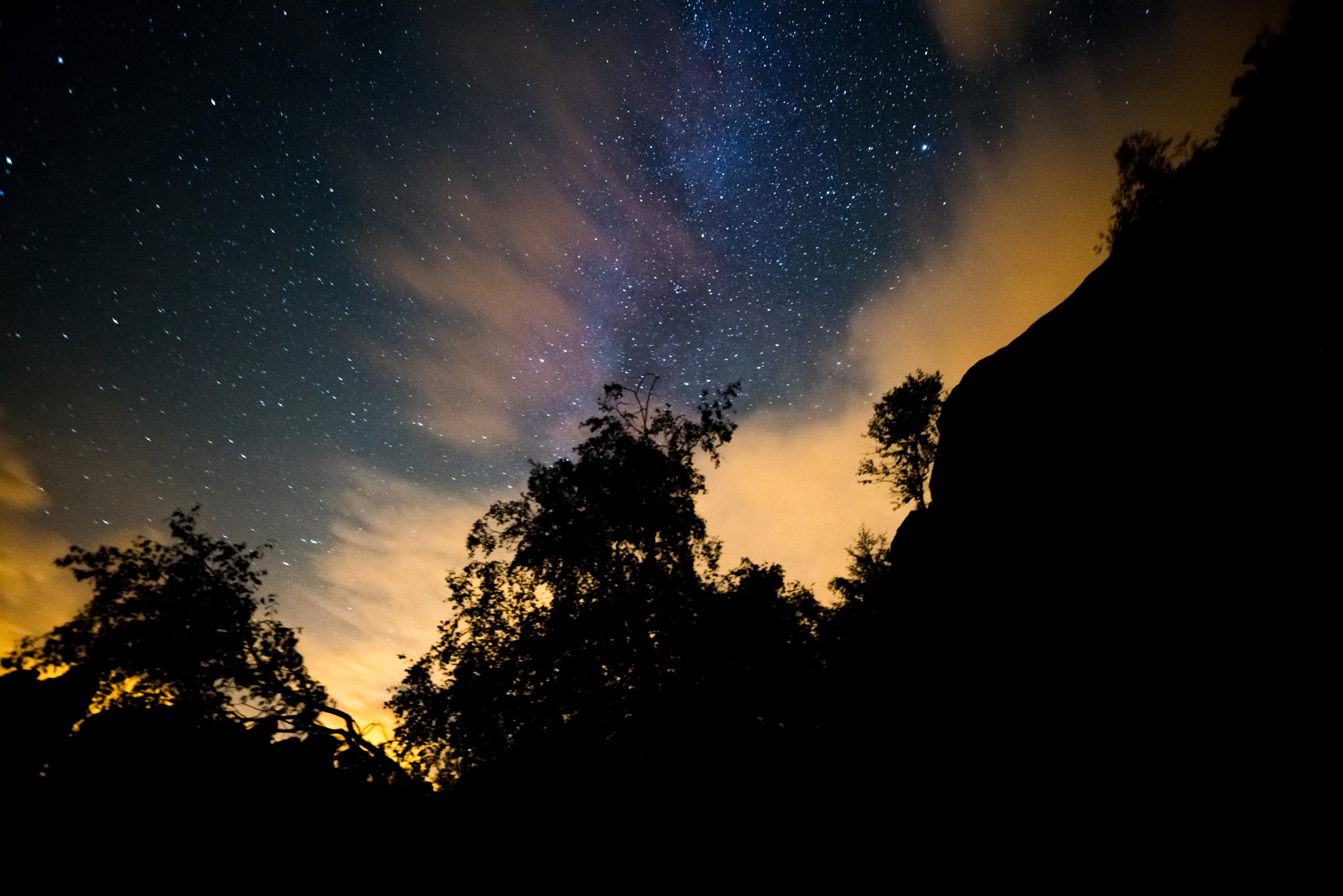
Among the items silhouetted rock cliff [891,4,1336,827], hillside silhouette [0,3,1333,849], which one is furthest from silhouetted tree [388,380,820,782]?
silhouetted rock cliff [891,4,1336,827]

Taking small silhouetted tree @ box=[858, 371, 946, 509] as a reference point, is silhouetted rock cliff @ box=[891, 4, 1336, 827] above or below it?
below

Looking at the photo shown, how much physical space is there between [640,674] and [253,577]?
14.1 meters

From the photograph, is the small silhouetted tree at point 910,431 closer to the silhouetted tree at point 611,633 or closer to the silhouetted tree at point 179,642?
the silhouetted tree at point 611,633

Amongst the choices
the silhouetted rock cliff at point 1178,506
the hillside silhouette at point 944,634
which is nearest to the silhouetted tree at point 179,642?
the hillside silhouette at point 944,634

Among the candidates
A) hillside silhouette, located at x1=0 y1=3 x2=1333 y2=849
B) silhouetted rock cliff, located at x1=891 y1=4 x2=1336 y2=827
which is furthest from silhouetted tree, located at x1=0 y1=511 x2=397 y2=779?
silhouetted rock cliff, located at x1=891 y1=4 x2=1336 y2=827

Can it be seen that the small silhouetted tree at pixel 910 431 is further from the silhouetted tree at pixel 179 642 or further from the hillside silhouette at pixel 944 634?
the silhouetted tree at pixel 179 642

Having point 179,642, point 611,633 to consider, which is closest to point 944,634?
point 611,633

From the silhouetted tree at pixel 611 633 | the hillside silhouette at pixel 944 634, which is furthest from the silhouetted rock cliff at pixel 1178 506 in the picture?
the silhouetted tree at pixel 611 633

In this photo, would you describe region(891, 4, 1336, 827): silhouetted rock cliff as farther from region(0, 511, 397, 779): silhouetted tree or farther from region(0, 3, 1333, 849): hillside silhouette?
region(0, 511, 397, 779): silhouetted tree

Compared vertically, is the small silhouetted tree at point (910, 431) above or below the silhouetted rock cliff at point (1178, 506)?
above

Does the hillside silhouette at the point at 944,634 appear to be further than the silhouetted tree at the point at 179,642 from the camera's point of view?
No

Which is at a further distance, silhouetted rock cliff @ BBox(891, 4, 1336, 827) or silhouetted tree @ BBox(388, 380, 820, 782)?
silhouetted tree @ BBox(388, 380, 820, 782)

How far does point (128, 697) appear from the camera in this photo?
13516mm

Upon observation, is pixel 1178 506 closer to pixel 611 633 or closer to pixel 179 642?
pixel 611 633
